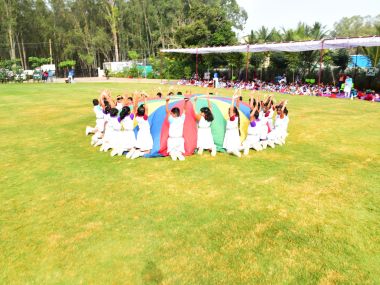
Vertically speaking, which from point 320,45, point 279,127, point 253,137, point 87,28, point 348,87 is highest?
point 87,28

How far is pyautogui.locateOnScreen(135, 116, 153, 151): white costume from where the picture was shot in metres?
6.83

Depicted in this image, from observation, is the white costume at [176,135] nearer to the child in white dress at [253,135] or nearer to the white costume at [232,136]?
the white costume at [232,136]

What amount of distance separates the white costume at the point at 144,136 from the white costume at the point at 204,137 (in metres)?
1.06

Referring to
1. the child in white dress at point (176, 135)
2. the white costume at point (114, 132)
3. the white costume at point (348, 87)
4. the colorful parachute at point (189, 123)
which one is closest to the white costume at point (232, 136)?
the colorful parachute at point (189, 123)

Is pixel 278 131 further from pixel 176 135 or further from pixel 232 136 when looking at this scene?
pixel 176 135

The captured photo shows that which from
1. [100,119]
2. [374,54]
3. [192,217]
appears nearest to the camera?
[192,217]

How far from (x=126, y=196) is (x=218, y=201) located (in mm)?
1413

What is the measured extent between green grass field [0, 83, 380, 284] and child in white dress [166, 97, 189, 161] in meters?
0.30

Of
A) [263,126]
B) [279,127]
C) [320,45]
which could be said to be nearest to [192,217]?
[263,126]

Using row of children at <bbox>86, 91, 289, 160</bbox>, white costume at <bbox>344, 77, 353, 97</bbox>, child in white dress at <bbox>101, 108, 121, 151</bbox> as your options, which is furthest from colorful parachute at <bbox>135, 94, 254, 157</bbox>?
white costume at <bbox>344, 77, 353, 97</bbox>

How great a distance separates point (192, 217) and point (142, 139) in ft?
9.77

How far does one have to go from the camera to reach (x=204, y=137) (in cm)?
711

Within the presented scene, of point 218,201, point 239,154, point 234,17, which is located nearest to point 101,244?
point 218,201

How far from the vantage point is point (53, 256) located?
11.7ft
